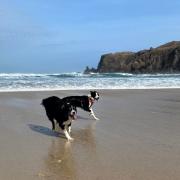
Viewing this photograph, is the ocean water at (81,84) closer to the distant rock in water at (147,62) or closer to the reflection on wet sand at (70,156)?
the reflection on wet sand at (70,156)

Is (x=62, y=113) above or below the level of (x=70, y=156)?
above

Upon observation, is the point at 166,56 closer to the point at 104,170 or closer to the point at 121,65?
the point at 121,65

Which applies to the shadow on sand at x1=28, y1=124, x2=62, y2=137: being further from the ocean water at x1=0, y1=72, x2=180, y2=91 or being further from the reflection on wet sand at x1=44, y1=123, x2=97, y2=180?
the ocean water at x1=0, y1=72, x2=180, y2=91

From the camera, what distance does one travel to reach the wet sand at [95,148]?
4.52m

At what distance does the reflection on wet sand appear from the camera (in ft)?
14.9

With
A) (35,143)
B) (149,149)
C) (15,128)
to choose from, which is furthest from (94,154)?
(15,128)

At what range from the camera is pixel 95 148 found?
582 cm

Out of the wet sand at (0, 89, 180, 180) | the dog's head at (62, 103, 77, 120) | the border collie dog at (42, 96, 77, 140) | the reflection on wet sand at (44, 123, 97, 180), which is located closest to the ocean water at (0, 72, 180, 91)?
the wet sand at (0, 89, 180, 180)

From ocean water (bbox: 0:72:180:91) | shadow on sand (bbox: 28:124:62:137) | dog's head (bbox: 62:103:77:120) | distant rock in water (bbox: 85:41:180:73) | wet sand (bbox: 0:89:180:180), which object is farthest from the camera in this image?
distant rock in water (bbox: 85:41:180:73)

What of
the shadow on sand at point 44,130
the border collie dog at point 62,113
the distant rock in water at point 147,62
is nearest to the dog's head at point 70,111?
the border collie dog at point 62,113

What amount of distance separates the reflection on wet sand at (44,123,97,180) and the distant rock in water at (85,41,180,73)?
76702mm

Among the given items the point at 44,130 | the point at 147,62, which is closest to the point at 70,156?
the point at 44,130

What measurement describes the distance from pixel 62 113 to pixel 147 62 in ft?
286

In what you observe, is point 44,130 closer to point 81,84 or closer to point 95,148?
point 95,148
